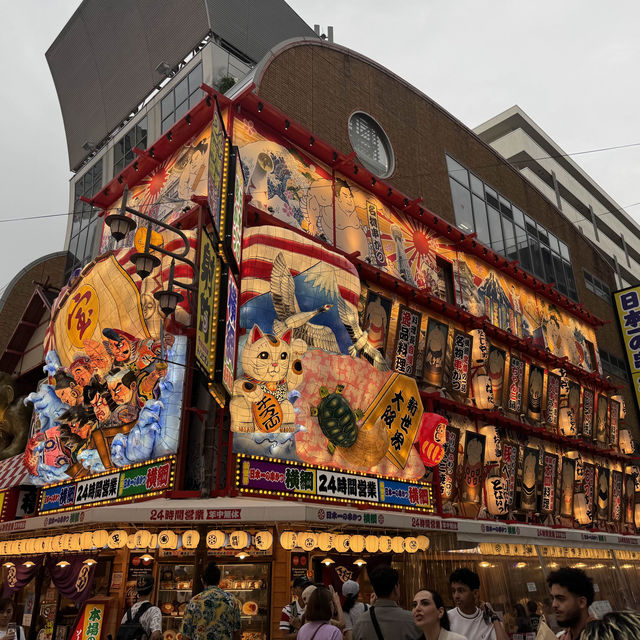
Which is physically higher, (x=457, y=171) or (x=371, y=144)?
(x=457, y=171)

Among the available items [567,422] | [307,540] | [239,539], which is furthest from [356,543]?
[567,422]

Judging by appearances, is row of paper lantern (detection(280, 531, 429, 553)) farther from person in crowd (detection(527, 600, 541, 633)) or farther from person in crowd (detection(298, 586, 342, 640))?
person in crowd (detection(298, 586, 342, 640))

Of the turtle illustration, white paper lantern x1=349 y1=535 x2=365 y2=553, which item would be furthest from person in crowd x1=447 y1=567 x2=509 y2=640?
the turtle illustration

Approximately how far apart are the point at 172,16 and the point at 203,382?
1920 centimetres

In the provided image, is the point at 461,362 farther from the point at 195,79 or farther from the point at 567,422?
the point at 195,79

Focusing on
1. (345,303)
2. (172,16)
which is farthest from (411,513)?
(172,16)

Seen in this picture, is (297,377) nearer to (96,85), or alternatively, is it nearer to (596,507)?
(596,507)

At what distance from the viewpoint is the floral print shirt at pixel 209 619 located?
5918mm

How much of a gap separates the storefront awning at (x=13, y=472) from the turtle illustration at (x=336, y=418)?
8.34 metres

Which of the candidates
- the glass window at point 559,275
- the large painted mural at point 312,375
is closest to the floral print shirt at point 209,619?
the large painted mural at point 312,375

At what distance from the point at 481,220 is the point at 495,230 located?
1.16 m

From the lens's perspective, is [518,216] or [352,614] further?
[518,216]

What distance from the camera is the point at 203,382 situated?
1388 centimetres

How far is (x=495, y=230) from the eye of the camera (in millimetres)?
27406
